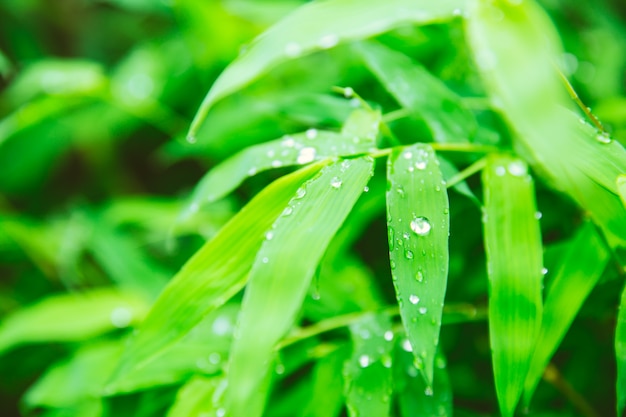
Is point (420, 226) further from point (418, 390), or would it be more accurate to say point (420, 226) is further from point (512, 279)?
point (418, 390)

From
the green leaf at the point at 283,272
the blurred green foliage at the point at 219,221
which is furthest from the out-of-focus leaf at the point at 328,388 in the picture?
the green leaf at the point at 283,272

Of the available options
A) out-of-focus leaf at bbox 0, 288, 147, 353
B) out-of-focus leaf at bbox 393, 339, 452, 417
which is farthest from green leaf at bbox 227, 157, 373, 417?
out-of-focus leaf at bbox 0, 288, 147, 353

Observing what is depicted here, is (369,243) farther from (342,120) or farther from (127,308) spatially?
(127,308)

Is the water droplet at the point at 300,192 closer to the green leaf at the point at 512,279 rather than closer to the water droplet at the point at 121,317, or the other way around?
the green leaf at the point at 512,279

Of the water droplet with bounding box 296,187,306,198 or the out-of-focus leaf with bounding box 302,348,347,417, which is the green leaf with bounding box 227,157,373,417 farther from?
the out-of-focus leaf with bounding box 302,348,347,417

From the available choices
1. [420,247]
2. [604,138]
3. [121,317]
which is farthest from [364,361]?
[121,317]

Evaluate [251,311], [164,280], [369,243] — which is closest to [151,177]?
[164,280]
